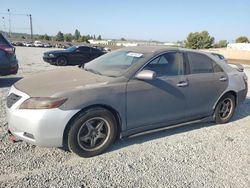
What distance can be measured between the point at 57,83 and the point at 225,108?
3457 mm

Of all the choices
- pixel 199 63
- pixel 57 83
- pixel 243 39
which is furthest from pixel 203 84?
pixel 243 39

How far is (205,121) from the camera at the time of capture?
4.93m

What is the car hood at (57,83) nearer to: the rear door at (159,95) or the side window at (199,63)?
the rear door at (159,95)

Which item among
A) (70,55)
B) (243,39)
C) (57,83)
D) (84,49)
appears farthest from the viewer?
(243,39)

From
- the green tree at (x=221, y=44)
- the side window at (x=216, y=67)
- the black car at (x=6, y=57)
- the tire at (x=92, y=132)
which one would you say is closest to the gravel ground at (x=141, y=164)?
the tire at (x=92, y=132)

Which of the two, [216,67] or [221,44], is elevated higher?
[221,44]

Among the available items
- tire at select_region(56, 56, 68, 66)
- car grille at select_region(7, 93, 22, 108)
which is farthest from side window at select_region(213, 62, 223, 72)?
tire at select_region(56, 56, 68, 66)

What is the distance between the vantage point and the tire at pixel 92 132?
337 centimetres

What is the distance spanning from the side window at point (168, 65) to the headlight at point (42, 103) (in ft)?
4.79

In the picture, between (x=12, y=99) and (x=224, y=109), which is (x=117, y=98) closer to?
(x=12, y=99)

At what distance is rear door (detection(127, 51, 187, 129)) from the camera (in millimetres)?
3812

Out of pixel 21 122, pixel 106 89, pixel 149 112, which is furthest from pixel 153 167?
pixel 21 122

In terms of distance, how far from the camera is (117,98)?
3615mm

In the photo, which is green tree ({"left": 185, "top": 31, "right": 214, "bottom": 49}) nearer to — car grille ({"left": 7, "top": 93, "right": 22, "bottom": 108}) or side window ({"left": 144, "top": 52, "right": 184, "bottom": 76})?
side window ({"left": 144, "top": 52, "right": 184, "bottom": 76})
